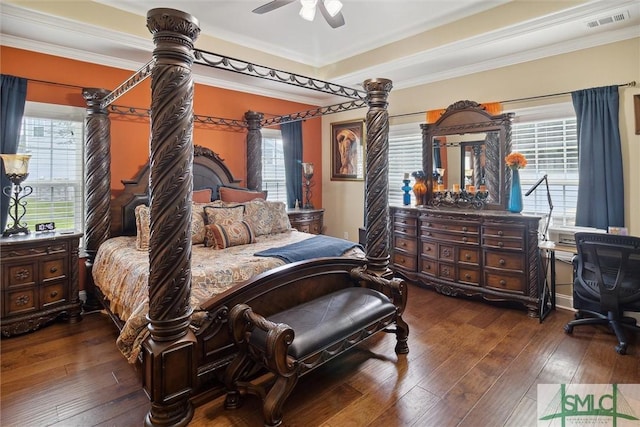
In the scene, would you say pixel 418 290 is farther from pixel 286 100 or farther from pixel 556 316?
pixel 286 100

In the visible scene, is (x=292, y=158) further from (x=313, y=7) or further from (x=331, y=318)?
(x=331, y=318)

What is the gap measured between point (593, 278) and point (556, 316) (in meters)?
0.69

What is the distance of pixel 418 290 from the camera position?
443cm

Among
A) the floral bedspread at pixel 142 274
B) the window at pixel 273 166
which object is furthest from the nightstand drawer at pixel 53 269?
the window at pixel 273 166

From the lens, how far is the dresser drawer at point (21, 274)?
2.96 meters

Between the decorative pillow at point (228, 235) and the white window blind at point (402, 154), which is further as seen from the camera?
the white window blind at point (402, 154)

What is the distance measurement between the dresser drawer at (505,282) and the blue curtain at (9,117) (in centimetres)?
506

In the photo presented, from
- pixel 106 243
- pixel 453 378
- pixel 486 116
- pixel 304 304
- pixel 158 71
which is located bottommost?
pixel 453 378

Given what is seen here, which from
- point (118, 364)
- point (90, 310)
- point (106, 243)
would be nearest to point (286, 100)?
point (106, 243)

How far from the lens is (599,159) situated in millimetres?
3367

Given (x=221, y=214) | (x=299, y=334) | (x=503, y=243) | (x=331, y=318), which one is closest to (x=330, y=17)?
(x=221, y=214)

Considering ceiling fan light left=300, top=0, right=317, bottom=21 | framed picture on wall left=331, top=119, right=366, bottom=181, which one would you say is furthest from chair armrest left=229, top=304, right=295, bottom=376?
framed picture on wall left=331, top=119, right=366, bottom=181

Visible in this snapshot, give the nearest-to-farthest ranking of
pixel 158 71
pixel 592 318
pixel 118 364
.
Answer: pixel 158 71 → pixel 118 364 → pixel 592 318

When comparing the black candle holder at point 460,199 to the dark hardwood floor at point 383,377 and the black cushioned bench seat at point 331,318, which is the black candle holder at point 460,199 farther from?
the black cushioned bench seat at point 331,318
